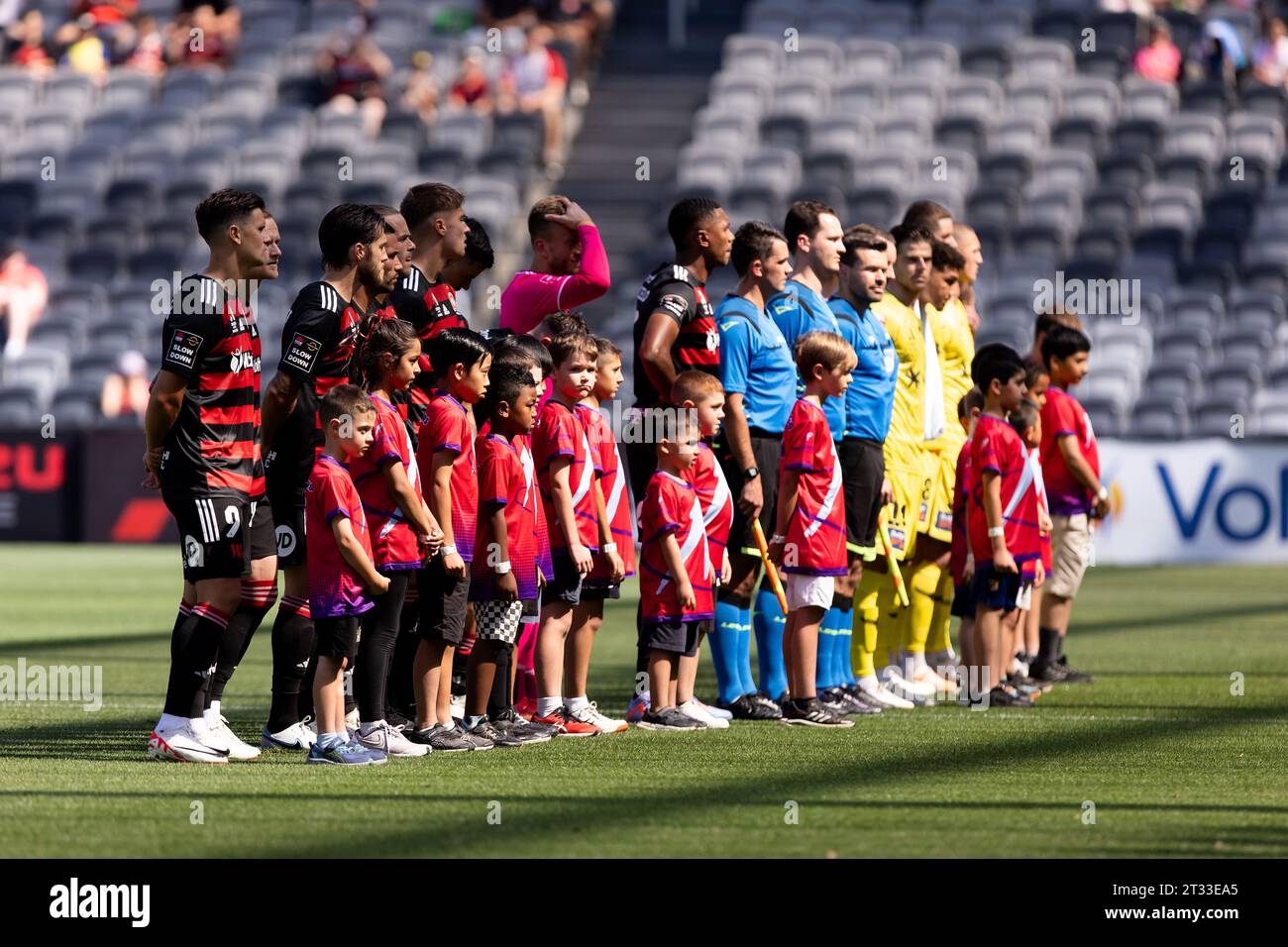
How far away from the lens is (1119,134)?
24.7 meters

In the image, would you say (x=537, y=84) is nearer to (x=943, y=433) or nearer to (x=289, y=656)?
(x=943, y=433)

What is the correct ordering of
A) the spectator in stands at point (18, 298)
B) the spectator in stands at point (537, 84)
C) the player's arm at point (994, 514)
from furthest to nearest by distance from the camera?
the spectator in stands at point (537, 84) < the spectator in stands at point (18, 298) < the player's arm at point (994, 514)

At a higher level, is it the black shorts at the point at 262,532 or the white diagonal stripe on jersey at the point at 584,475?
the white diagonal stripe on jersey at the point at 584,475

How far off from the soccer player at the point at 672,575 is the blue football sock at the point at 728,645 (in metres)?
0.44

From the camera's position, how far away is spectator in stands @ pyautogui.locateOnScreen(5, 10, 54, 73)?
99.0 feet

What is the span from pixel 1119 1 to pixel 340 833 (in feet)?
75.9

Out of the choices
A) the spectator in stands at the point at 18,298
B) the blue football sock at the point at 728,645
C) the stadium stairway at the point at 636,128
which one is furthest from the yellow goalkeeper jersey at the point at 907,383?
the spectator in stands at the point at 18,298

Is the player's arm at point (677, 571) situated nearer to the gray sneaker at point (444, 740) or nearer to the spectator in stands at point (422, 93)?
the gray sneaker at point (444, 740)

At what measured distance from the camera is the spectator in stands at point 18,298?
26297 mm

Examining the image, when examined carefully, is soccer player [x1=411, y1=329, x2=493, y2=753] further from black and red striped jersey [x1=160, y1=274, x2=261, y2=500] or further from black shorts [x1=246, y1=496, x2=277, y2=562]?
black and red striped jersey [x1=160, y1=274, x2=261, y2=500]

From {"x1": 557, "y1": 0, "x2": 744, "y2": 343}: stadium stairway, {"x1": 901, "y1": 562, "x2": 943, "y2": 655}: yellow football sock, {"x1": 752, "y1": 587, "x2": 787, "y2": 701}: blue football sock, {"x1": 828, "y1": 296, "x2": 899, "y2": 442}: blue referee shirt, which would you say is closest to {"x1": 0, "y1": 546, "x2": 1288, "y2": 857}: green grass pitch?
{"x1": 752, "y1": 587, "x2": 787, "y2": 701}: blue football sock

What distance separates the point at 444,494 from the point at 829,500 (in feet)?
6.28

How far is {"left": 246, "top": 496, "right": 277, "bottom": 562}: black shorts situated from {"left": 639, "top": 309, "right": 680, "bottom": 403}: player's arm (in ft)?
6.24
